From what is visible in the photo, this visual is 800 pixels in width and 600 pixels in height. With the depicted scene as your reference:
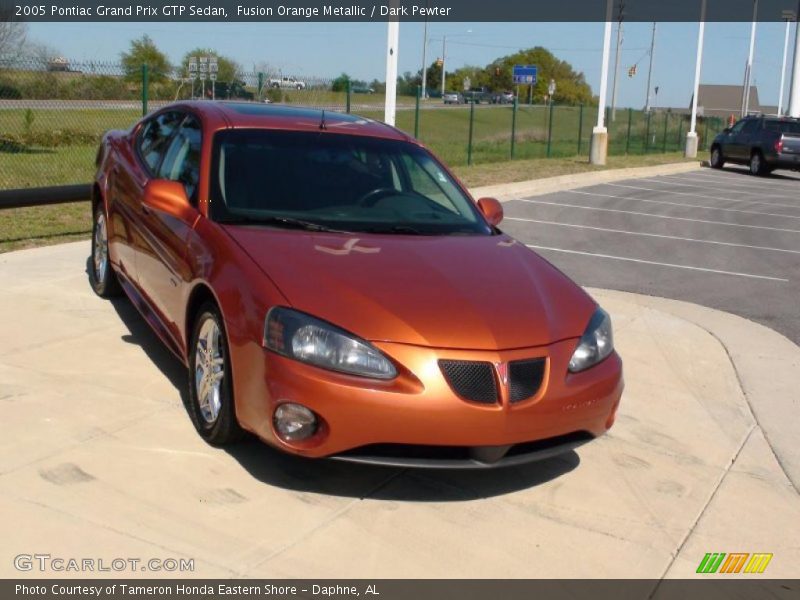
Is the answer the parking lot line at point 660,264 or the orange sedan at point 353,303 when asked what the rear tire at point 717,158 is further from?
the orange sedan at point 353,303

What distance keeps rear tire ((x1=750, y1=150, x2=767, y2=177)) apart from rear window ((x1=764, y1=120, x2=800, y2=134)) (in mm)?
874

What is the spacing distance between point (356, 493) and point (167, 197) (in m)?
1.84

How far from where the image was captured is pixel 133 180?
6.34 m

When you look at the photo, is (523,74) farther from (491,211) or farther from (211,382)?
(211,382)

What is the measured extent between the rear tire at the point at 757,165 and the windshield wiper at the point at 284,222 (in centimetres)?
2677

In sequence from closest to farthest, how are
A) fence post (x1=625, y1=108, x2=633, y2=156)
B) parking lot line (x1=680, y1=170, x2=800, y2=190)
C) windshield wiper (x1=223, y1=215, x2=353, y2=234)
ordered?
windshield wiper (x1=223, y1=215, x2=353, y2=234), parking lot line (x1=680, y1=170, x2=800, y2=190), fence post (x1=625, y1=108, x2=633, y2=156)

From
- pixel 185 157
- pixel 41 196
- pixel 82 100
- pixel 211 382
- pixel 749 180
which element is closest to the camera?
pixel 211 382

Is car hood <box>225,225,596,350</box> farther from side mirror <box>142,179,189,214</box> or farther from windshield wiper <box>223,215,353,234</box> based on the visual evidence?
side mirror <box>142,179,189,214</box>

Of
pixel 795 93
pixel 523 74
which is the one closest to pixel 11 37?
pixel 795 93

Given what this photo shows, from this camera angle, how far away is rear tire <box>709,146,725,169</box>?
31.4 m

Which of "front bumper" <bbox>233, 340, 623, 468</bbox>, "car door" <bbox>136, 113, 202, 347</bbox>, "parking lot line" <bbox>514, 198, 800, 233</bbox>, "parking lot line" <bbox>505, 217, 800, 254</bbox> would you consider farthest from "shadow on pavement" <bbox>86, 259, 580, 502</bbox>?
"parking lot line" <bbox>514, 198, 800, 233</bbox>

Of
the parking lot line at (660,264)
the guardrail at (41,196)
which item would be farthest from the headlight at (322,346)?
the parking lot line at (660,264)

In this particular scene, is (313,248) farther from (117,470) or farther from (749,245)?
(749,245)

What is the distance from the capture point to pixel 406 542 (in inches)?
156
